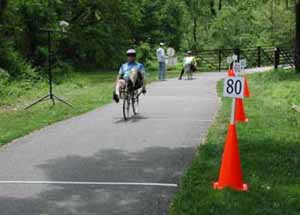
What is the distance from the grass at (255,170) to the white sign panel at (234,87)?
1105 millimetres

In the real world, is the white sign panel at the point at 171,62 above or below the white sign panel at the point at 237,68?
below

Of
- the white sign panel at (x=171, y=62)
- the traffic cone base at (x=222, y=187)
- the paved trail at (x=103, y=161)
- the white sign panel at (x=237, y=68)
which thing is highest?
the white sign panel at (x=237, y=68)

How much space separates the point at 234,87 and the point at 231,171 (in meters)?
0.99

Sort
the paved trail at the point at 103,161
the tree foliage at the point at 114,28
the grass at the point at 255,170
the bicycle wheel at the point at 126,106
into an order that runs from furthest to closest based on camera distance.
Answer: the tree foliage at the point at 114,28, the bicycle wheel at the point at 126,106, the paved trail at the point at 103,161, the grass at the point at 255,170

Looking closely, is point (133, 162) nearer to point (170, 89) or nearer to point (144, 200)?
point (144, 200)

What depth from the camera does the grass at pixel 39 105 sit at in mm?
12625

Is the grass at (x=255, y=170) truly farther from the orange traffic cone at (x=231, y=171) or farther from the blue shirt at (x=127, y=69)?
the blue shirt at (x=127, y=69)

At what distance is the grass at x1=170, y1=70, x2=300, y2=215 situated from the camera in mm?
6051

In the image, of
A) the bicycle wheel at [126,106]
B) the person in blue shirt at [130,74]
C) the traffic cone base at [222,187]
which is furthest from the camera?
the person in blue shirt at [130,74]

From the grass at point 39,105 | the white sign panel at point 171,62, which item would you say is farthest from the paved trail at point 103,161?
the white sign panel at point 171,62

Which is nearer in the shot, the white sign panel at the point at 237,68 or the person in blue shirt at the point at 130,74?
the white sign panel at the point at 237,68

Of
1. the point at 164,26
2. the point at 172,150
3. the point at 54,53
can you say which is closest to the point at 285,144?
the point at 172,150

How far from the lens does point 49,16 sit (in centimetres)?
2919

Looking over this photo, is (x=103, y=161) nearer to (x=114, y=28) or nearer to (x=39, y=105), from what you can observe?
(x=39, y=105)
